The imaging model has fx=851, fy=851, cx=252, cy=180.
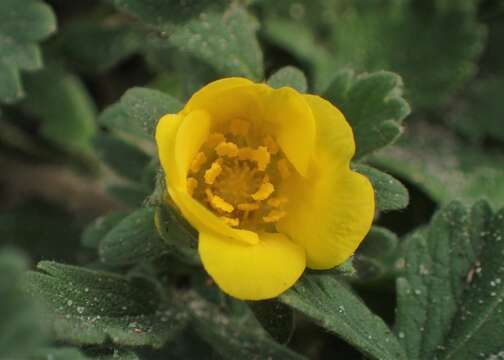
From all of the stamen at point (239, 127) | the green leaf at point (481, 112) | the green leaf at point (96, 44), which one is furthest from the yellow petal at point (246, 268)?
the green leaf at point (481, 112)

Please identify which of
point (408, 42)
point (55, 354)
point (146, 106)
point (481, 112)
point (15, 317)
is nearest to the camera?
point (15, 317)

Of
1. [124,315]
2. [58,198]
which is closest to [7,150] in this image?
[58,198]

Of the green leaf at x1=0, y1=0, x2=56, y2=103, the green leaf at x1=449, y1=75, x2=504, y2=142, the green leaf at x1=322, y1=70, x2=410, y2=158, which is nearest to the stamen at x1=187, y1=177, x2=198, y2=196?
the green leaf at x1=322, y1=70, x2=410, y2=158

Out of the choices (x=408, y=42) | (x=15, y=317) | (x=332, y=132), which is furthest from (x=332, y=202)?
(x=408, y=42)

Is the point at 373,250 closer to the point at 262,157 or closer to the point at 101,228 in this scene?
the point at 262,157

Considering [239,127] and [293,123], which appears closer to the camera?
[293,123]

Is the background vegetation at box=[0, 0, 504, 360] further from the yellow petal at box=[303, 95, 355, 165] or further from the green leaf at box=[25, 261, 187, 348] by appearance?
the yellow petal at box=[303, 95, 355, 165]

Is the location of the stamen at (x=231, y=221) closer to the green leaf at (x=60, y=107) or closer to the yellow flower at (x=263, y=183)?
the yellow flower at (x=263, y=183)
